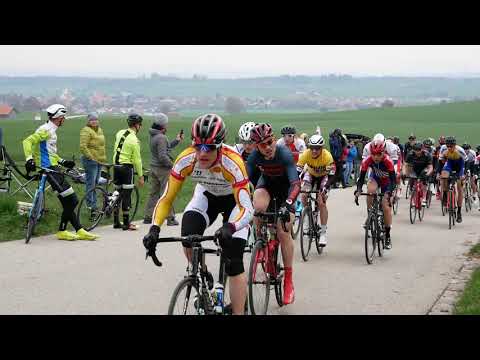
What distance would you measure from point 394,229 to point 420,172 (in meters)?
2.86

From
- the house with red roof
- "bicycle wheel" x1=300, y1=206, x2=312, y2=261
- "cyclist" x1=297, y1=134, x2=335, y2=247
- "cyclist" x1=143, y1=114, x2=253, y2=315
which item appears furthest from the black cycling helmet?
the house with red roof

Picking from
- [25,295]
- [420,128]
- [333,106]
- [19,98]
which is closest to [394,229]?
[25,295]

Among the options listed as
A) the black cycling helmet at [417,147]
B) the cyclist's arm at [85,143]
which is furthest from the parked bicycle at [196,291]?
the black cycling helmet at [417,147]

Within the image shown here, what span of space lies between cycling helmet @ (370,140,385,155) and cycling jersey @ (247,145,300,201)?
3068 mm

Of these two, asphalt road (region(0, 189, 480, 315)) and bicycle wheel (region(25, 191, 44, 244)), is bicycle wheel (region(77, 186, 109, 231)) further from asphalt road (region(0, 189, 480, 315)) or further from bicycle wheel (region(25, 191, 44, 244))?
bicycle wheel (region(25, 191, 44, 244))

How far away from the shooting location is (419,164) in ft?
56.9

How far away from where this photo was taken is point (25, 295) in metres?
7.56

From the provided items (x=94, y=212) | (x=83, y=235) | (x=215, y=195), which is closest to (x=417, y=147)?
(x=94, y=212)

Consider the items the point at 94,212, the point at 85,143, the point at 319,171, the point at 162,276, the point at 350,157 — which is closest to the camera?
the point at 162,276

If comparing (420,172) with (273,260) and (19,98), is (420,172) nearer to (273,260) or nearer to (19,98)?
(273,260)

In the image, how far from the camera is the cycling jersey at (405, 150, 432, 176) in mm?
17219

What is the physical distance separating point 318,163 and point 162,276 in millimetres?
3738

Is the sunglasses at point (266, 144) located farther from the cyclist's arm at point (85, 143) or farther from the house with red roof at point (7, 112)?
the house with red roof at point (7, 112)

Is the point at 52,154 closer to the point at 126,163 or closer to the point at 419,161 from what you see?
the point at 126,163
